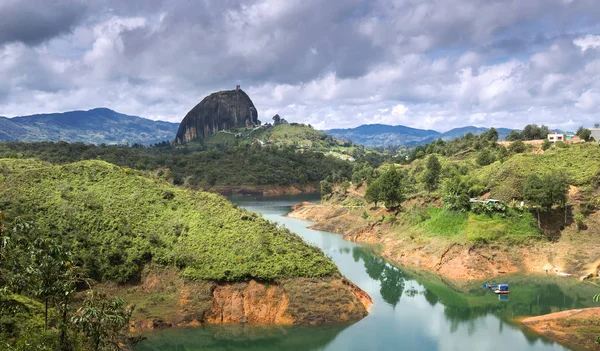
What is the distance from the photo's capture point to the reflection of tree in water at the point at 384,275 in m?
46.2

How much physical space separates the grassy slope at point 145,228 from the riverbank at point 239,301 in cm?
84

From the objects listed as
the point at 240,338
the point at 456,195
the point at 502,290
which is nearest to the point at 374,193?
the point at 456,195

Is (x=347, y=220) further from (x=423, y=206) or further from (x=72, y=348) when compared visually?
(x=72, y=348)

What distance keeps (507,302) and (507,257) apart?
338 inches

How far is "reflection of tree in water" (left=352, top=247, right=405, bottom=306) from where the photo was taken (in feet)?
151

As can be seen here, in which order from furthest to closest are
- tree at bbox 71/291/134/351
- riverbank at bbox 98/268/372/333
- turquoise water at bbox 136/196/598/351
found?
1. riverbank at bbox 98/268/372/333
2. turquoise water at bbox 136/196/598/351
3. tree at bbox 71/291/134/351

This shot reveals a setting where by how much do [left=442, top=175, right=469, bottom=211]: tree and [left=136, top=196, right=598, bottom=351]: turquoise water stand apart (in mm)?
9540

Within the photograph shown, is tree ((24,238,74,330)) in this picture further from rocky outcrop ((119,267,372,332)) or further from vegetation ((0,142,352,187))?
vegetation ((0,142,352,187))

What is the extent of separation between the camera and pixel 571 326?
114ft

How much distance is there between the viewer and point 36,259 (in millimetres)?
19641

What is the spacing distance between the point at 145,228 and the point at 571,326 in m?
33.8

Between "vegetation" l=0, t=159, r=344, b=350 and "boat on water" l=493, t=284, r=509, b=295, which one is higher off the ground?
"vegetation" l=0, t=159, r=344, b=350

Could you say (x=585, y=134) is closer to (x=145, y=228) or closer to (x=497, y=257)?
(x=497, y=257)

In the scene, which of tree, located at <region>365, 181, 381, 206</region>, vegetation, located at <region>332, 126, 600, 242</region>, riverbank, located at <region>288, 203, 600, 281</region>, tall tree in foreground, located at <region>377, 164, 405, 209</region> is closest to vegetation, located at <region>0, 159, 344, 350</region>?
riverbank, located at <region>288, 203, 600, 281</region>
